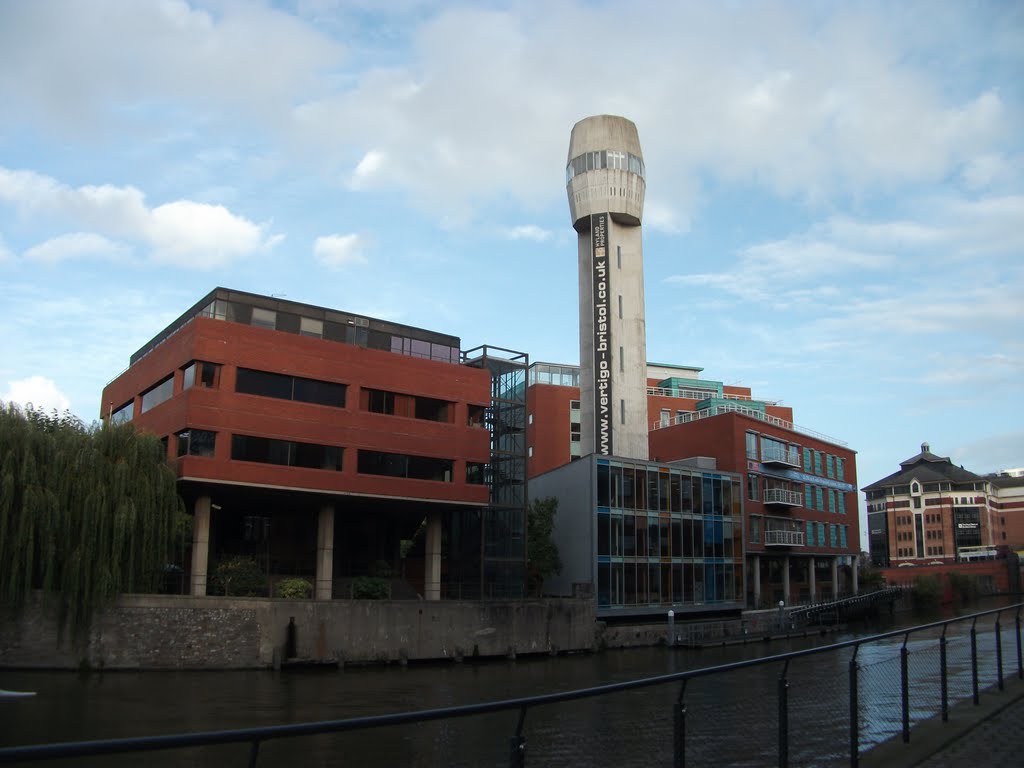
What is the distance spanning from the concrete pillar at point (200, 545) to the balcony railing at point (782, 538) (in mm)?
43824

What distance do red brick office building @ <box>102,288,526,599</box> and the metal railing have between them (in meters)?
37.5

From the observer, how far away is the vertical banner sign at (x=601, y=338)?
68.9 meters

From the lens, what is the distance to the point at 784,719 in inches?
319

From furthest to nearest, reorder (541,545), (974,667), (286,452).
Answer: (541,545) < (286,452) < (974,667)

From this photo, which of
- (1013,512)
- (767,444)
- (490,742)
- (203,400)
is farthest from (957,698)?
(1013,512)

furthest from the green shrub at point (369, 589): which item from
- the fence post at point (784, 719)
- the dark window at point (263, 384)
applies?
the fence post at point (784, 719)

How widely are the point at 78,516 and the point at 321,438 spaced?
1283cm

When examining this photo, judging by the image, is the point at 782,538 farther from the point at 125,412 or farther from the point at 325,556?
the point at 125,412

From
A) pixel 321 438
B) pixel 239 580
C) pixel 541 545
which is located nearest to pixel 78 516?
pixel 239 580

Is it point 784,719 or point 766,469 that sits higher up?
point 766,469

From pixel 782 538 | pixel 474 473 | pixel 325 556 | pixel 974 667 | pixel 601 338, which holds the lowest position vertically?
pixel 974 667

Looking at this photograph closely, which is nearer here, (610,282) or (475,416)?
(475,416)

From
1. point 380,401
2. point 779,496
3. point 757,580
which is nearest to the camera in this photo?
point 380,401

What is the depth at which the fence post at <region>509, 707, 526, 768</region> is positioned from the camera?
5414 millimetres
